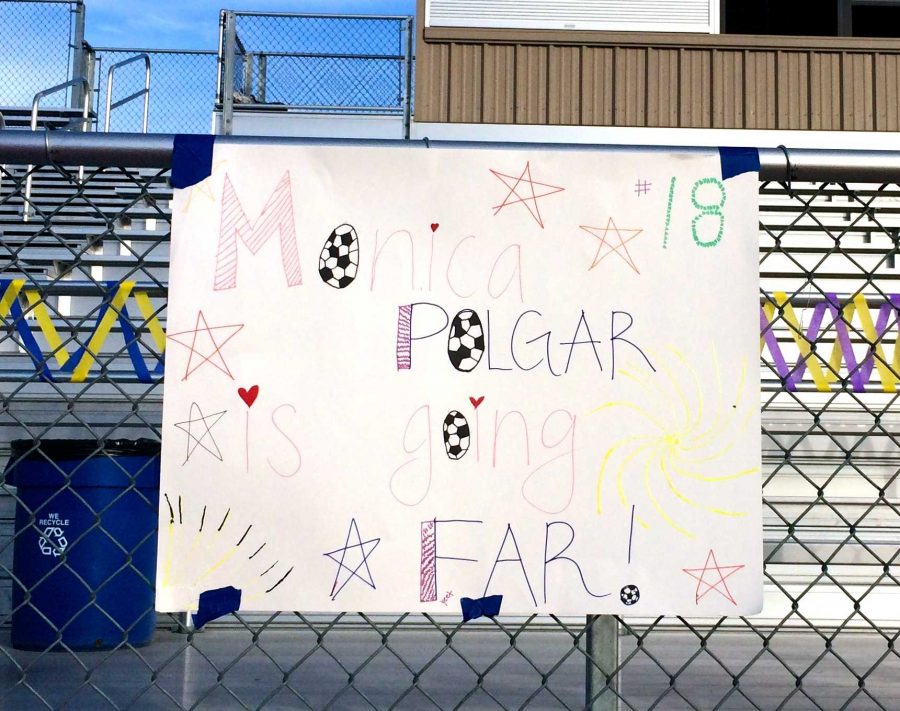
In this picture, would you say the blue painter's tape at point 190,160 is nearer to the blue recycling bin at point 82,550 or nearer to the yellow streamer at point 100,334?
the yellow streamer at point 100,334

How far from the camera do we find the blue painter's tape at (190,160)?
1881 mm

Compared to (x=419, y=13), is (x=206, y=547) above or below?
below

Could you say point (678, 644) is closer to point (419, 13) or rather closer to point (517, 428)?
point (517, 428)

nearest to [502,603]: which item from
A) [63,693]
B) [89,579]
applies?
[63,693]

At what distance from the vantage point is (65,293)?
4.11 meters

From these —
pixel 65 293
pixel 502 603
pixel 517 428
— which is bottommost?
pixel 502 603

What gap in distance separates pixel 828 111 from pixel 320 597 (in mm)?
9921

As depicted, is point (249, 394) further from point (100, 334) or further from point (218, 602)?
point (100, 334)

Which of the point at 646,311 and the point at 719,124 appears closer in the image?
the point at 646,311

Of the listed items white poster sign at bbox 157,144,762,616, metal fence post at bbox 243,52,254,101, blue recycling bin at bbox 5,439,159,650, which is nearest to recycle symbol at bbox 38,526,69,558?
blue recycling bin at bbox 5,439,159,650

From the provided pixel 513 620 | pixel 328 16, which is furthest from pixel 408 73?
pixel 513 620

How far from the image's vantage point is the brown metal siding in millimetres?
10195

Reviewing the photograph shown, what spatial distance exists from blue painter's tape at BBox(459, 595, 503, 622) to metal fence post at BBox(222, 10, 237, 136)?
9920 millimetres

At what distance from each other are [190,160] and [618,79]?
8.96 meters
